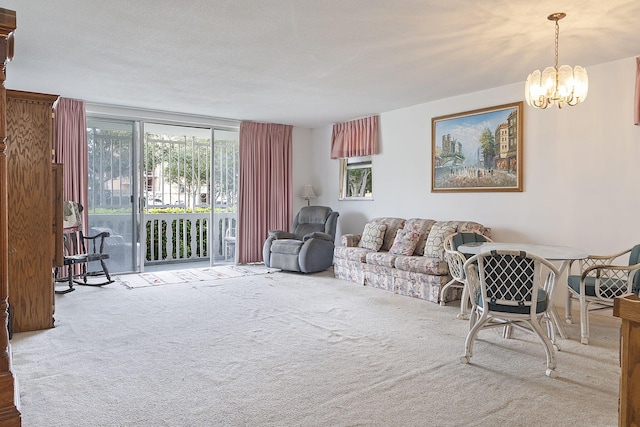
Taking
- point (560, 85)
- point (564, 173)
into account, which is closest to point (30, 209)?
point (560, 85)

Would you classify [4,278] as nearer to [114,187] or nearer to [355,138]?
[114,187]

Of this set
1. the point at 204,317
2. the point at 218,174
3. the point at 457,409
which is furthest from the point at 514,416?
the point at 218,174

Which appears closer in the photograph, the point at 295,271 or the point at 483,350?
the point at 483,350

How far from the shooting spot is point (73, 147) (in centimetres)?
578

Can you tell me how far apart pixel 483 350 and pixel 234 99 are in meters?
4.30

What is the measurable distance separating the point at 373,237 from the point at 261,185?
8.32 feet

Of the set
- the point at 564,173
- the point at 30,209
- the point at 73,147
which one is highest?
the point at 73,147

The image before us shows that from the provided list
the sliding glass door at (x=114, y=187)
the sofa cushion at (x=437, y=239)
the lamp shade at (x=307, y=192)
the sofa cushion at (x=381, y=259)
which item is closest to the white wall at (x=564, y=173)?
the sofa cushion at (x=437, y=239)

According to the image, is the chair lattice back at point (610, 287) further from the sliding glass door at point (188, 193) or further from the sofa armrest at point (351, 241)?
A: the sliding glass door at point (188, 193)

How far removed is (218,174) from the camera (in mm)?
7355

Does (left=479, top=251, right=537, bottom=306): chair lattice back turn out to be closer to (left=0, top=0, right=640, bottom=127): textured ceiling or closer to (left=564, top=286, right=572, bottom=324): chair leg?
(left=564, top=286, right=572, bottom=324): chair leg

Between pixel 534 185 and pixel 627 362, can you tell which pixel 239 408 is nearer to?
pixel 627 362

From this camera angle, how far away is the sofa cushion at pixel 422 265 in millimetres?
4670

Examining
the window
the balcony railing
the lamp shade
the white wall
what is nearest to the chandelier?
the white wall
